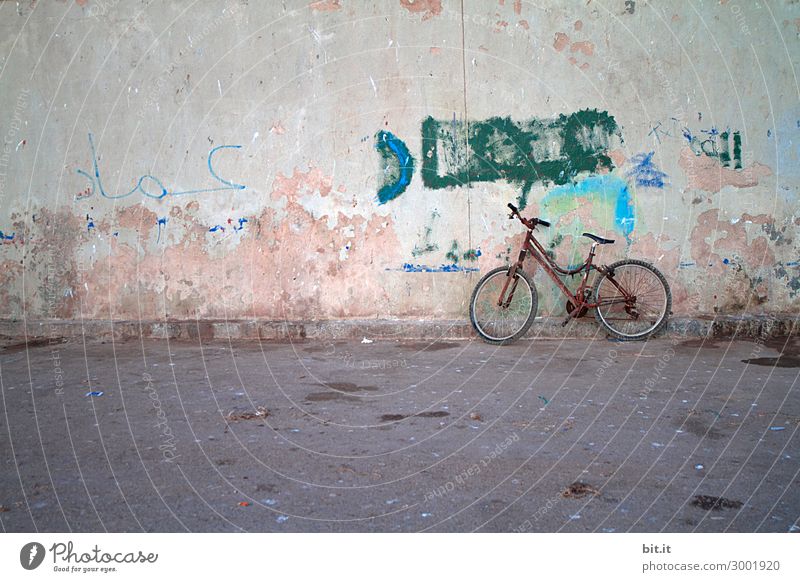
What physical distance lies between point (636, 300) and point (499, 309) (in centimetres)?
129

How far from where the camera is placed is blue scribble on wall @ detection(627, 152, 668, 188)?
23.1 feet

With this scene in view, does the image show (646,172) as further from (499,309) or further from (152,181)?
(152,181)

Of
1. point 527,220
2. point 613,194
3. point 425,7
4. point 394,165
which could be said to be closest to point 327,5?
point 425,7

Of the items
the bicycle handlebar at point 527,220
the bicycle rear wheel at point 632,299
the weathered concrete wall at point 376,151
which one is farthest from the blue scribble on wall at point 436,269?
the bicycle rear wheel at point 632,299

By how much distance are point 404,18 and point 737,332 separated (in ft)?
14.4

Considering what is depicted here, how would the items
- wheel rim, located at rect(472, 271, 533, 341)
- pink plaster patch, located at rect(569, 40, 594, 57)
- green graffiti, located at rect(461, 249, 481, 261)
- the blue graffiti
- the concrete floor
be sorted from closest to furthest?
the concrete floor, wheel rim, located at rect(472, 271, 533, 341), pink plaster patch, located at rect(569, 40, 594, 57), green graffiti, located at rect(461, 249, 481, 261), the blue graffiti

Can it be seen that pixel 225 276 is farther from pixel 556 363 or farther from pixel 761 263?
pixel 761 263

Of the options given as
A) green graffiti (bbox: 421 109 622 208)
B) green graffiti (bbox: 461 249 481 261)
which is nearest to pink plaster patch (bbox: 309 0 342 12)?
green graffiti (bbox: 421 109 622 208)

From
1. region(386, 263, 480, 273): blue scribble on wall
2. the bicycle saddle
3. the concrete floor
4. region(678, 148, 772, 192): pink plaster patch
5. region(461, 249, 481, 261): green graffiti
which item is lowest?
the concrete floor

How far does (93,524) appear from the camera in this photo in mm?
2711

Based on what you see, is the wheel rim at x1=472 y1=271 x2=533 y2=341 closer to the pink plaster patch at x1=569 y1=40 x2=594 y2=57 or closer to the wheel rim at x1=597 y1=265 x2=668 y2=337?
the wheel rim at x1=597 y1=265 x2=668 y2=337

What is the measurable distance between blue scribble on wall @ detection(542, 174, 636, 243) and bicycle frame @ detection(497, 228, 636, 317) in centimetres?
35

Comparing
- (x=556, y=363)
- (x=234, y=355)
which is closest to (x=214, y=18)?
(x=234, y=355)

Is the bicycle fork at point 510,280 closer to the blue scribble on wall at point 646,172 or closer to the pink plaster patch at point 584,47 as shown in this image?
the blue scribble on wall at point 646,172
